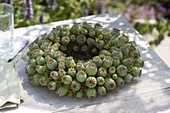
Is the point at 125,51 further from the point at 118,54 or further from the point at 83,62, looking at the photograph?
the point at 83,62

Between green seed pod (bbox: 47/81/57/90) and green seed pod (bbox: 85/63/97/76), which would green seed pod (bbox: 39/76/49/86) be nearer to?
green seed pod (bbox: 47/81/57/90)

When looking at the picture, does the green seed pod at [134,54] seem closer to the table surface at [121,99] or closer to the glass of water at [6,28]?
the table surface at [121,99]

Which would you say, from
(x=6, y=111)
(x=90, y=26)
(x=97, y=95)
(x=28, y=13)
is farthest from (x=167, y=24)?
(x=6, y=111)

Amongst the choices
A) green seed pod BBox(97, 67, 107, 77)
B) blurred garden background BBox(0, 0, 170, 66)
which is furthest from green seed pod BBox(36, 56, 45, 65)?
blurred garden background BBox(0, 0, 170, 66)

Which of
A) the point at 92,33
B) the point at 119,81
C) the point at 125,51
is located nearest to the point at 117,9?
the point at 92,33

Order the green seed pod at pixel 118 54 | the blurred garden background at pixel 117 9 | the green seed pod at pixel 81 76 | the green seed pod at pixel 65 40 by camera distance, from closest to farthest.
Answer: the green seed pod at pixel 81 76 → the green seed pod at pixel 118 54 → the green seed pod at pixel 65 40 → the blurred garden background at pixel 117 9

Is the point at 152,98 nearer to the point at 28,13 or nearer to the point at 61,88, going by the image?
the point at 61,88

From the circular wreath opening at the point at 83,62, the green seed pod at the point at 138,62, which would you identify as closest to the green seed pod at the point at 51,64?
the circular wreath opening at the point at 83,62

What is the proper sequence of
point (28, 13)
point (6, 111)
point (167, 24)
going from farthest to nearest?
point (167, 24) < point (28, 13) < point (6, 111)

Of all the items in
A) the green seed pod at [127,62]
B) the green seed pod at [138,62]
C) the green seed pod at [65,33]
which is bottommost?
the green seed pod at [138,62]
